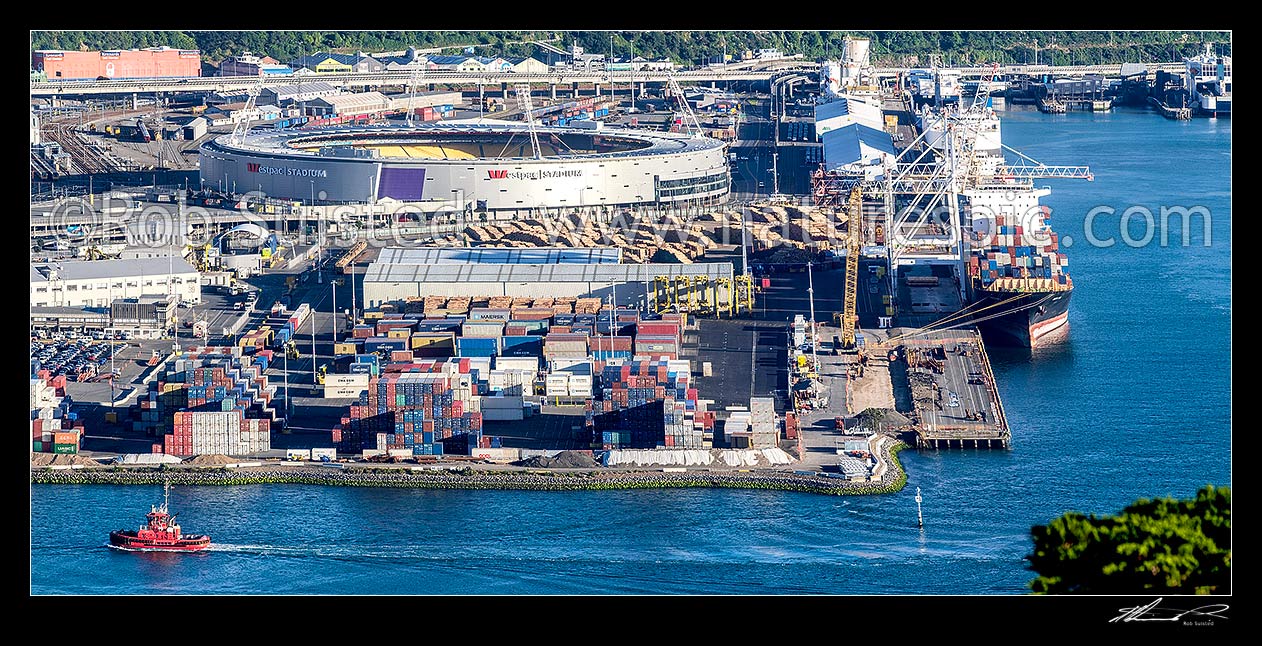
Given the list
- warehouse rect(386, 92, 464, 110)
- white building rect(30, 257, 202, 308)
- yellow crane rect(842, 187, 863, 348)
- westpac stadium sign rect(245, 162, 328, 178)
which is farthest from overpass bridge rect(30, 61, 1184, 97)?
white building rect(30, 257, 202, 308)

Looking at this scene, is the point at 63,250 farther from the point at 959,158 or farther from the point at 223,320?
the point at 959,158

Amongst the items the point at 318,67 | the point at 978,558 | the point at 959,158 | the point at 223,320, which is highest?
the point at 318,67

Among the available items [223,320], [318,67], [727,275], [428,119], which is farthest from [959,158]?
[318,67]

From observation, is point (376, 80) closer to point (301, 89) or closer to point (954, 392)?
point (301, 89)

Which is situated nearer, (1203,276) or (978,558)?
(978,558)

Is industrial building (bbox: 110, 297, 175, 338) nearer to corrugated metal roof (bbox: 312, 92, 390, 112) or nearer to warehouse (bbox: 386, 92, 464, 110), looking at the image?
corrugated metal roof (bbox: 312, 92, 390, 112)
